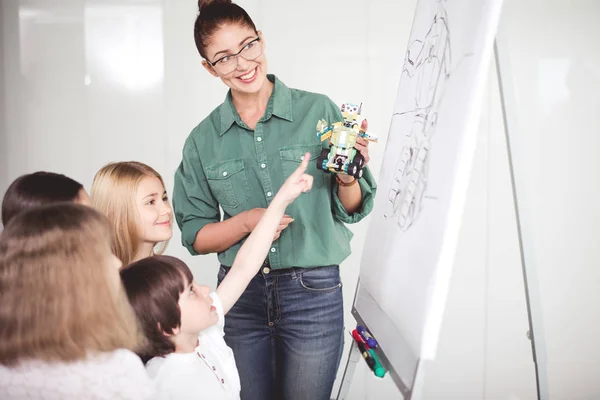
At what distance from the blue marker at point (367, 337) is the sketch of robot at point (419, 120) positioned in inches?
11.1

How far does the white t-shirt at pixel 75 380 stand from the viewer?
0.97 meters

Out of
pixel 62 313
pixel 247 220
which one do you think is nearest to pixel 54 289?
pixel 62 313

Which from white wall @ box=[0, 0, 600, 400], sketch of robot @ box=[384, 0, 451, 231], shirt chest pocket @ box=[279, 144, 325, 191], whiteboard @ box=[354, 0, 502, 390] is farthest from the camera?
white wall @ box=[0, 0, 600, 400]

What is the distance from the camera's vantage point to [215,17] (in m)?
1.43

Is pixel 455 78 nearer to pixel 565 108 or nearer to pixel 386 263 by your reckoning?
pixel 386 263

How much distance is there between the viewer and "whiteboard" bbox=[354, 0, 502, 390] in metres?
0.91

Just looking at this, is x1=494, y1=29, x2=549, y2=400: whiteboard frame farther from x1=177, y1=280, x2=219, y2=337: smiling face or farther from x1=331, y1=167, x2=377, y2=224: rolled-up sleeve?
x1=177, y1=280, x2=219, y2=337: smiling face

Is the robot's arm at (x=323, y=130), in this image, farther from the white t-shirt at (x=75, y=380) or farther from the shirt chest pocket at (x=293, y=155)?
the white t-shirt at (x=75, y=380)

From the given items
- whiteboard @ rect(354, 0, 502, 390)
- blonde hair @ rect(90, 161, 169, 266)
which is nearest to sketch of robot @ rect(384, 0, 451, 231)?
whiteboard @ rect(354, 0, 502, 390)

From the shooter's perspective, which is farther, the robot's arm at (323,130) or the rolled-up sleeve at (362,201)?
the rolled-up sleeve at (362,201)

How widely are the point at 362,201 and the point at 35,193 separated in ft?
2.81

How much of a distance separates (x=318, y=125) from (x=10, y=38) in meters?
1.98

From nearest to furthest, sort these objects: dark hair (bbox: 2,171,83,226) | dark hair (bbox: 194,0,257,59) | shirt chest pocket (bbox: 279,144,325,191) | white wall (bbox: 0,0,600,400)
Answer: dark hair (bbox: 2,171,83,226) → dark hair (bbox: 194,0,257,59) → shirt chest pocket (bbox: 279,144,325,191) → white wall (bbox: 0,0,600,400)

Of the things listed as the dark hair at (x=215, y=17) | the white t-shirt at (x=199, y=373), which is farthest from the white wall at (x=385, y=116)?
the white t-shirt at (x=199, y=373)
